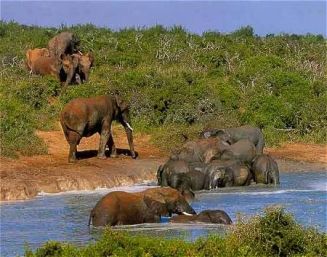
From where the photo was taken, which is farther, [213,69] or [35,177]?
[213,69]

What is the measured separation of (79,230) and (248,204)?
3638mm

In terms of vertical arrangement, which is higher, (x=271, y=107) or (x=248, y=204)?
(x=271, y=107)

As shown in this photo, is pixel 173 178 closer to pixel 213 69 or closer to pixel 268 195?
pixel 268 195

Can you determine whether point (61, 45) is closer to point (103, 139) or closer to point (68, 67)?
point (68, 67)

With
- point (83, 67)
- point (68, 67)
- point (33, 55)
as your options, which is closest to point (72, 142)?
point (68, 67)

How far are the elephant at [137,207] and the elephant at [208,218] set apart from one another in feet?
1.13

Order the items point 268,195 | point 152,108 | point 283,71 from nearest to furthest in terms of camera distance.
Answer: point 268,195
point 152,108
point 283,71

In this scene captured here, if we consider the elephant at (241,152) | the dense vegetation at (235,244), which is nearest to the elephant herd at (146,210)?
the dense vegetation at (235,244)

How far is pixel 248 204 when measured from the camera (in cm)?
1658

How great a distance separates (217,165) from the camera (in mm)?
18734

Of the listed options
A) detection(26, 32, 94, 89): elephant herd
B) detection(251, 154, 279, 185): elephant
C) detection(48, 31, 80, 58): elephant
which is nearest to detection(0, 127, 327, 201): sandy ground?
detection(251, 154, 279, 185): elephant

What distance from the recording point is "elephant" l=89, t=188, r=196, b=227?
1426cm

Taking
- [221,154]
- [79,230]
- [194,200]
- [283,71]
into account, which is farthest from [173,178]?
[283,71]

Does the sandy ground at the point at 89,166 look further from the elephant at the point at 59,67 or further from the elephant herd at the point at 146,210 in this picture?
the elephant at the point at 59,67
